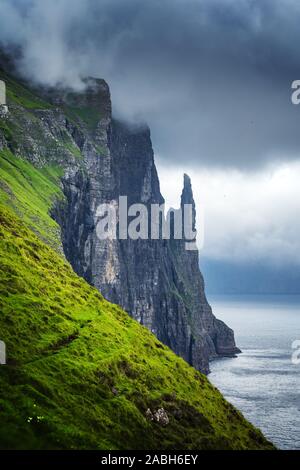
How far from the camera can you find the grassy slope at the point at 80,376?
208 ft

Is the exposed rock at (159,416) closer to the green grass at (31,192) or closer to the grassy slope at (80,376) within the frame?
the grassy slope at (80,376)

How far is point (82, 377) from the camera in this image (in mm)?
76312

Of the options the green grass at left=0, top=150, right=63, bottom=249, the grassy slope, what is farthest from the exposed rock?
the green grass at left=0, top=150, right=63, bottom=249

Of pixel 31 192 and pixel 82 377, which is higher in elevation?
pixel 31 192

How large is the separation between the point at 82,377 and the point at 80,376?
28cm

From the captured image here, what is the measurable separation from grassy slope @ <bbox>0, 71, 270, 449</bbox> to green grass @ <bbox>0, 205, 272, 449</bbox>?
154 mm

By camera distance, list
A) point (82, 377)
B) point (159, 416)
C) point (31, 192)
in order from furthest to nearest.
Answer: point (31, 192) → point (159, 416) → point (82, 377)

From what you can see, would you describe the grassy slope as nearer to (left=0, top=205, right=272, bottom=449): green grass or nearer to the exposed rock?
(left=0, top=205, right=272, bottom=449): green grass

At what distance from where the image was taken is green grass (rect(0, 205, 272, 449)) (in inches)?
2486

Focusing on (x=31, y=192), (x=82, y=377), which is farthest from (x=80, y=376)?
(x=31, y=192)

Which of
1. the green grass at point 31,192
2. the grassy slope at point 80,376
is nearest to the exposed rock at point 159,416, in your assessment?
the grassy slope at point 80,376

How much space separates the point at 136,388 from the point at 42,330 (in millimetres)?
14948

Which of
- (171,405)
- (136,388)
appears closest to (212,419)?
(171,405)

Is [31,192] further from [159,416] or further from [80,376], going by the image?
[159,416]
